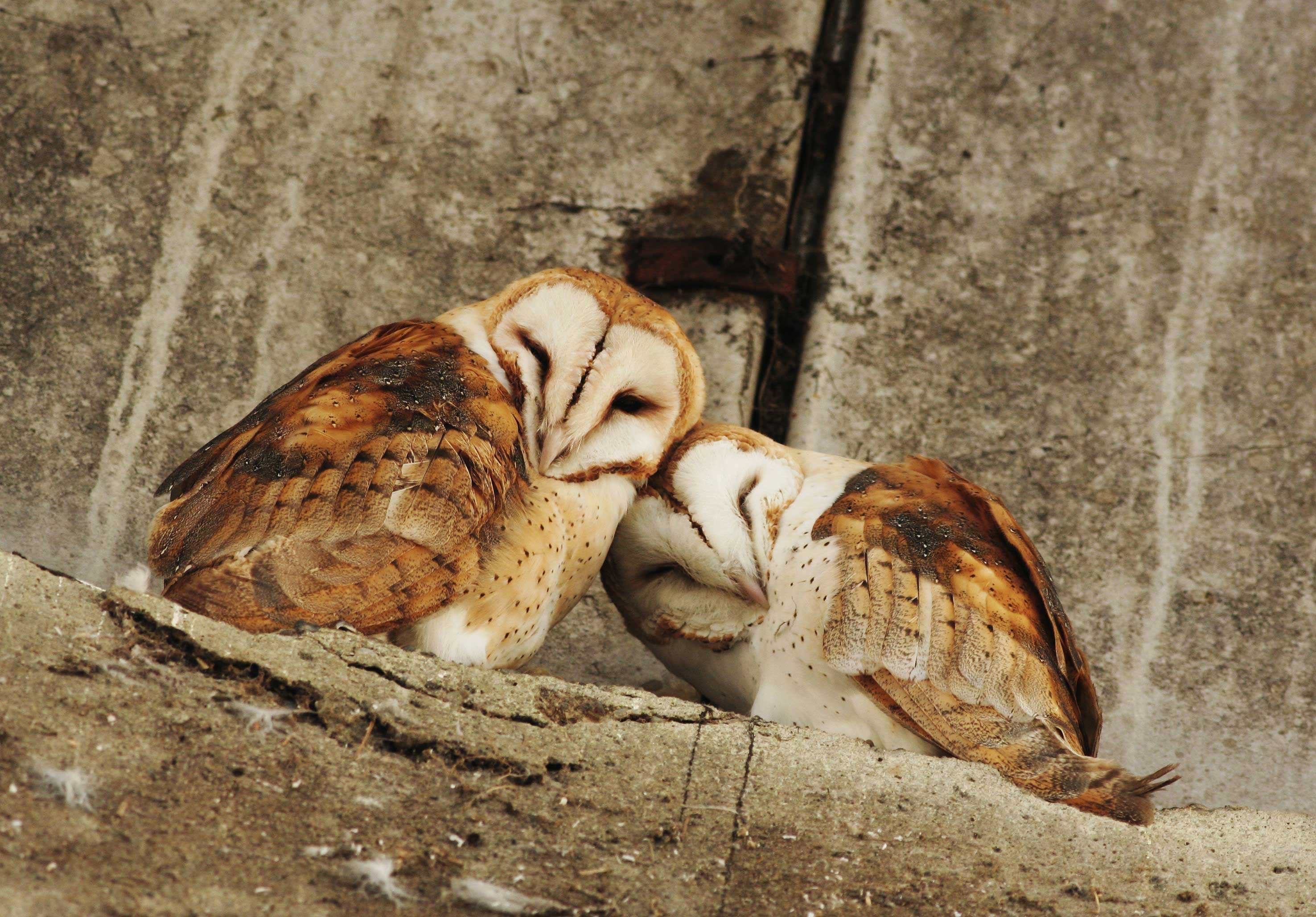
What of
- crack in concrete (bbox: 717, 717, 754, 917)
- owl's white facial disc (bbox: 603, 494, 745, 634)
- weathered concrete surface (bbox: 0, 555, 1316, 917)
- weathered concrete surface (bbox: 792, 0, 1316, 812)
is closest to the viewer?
weathered concrete surface (bbox: 0, 555, 1316, 917)

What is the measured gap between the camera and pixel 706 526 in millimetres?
2855

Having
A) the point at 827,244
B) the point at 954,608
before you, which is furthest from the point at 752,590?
the point at 827,244

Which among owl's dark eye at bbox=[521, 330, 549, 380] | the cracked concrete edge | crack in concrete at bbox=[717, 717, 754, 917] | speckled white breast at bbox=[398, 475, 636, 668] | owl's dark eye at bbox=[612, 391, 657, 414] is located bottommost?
crack in concrete at bbox=[717, 717, 754, 917]

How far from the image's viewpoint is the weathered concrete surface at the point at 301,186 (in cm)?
369

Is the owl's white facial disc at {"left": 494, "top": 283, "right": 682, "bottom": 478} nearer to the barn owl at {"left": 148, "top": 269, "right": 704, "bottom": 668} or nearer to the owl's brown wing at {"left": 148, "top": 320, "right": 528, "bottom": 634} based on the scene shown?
the barn owl at {"left": 148, "top": 269, "right": 704, "bottom": 668}

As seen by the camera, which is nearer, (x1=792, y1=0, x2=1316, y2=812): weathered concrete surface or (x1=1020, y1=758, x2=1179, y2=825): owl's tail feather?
(x1=1020, y1=758, x2=1179, y2=825): owl's tail feather

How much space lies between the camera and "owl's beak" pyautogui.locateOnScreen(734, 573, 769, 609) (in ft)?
9.14

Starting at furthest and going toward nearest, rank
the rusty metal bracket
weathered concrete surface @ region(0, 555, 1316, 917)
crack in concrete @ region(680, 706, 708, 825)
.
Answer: the rusty metal bracket
crack in concrete @ region(680, 706, 708, 825)
weathered concrete surface @ region(0, 555, 1316, 917)

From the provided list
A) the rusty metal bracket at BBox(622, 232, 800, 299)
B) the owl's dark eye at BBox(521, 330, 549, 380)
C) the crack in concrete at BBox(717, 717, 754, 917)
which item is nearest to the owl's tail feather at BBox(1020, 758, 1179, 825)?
the crack in concrete at BBox(717, 717, 754, 917)

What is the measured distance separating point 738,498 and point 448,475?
2.74 feet

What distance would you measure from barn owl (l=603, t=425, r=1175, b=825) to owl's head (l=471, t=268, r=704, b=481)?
0.15 m

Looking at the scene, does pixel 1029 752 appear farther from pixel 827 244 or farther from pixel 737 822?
pixel 827 244

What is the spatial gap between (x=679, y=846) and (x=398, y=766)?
45cm

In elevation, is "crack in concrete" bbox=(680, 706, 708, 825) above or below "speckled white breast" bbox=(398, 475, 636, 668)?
below
